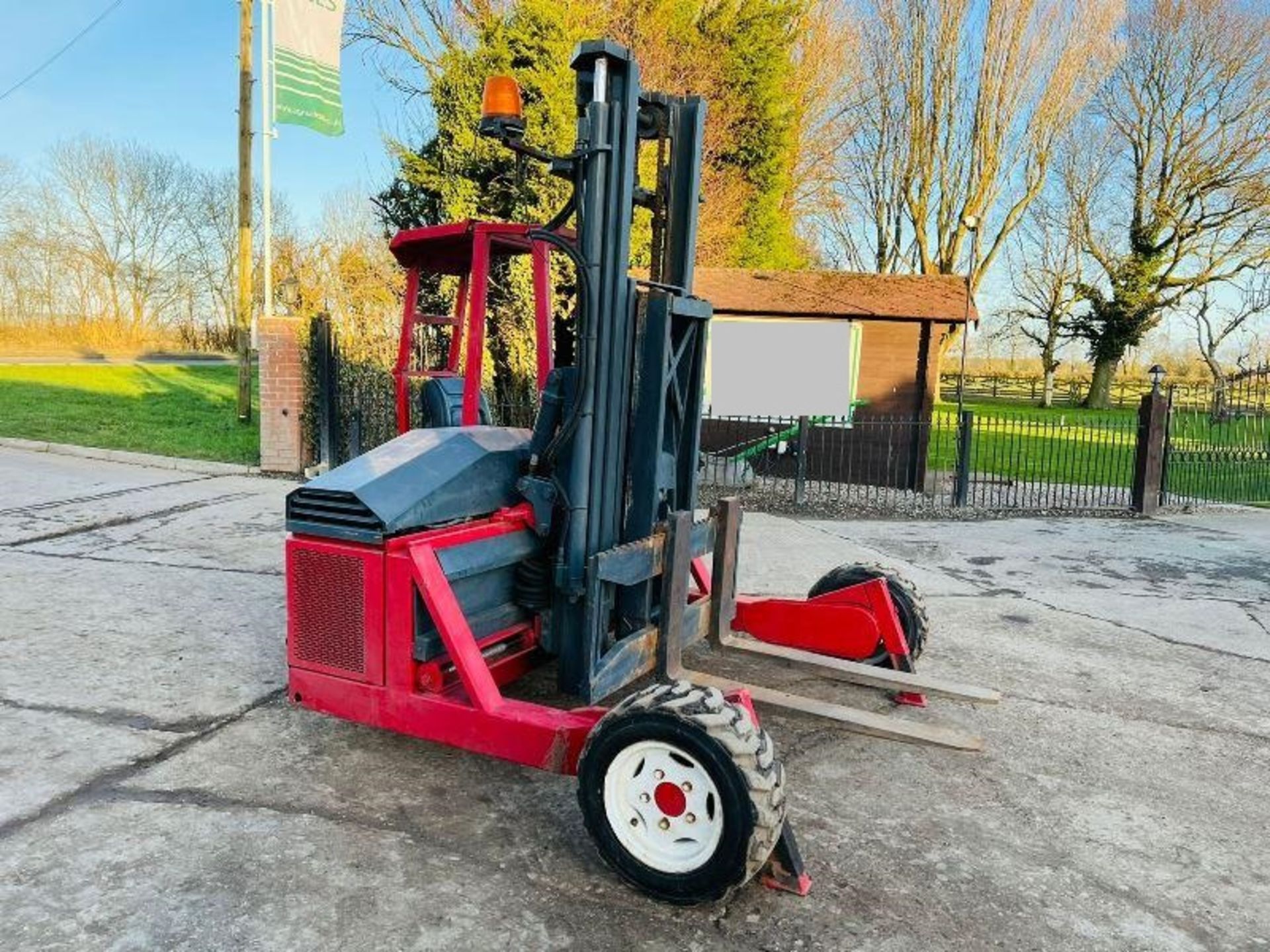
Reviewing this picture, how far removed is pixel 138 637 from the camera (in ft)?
17.1

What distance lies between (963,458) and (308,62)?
11435 millimetres

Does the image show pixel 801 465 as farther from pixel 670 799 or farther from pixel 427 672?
pixel 670 799

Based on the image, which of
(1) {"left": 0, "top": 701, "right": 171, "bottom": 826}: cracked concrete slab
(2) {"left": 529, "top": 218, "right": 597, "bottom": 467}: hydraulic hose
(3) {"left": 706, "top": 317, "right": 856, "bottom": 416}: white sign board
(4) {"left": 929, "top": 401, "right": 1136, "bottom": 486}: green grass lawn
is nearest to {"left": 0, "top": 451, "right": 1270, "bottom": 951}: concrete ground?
(1) {"left": 0, "top": 701, "right": 171, "bottom": 826}: cracked concrete slab

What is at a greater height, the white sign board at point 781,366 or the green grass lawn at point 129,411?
the white sign board at point 781,366

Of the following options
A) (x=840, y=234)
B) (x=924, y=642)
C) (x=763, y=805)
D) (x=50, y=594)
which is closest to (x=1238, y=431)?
(x=924, y=642)

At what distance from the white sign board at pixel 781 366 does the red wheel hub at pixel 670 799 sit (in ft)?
42.1

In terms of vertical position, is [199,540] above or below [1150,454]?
below

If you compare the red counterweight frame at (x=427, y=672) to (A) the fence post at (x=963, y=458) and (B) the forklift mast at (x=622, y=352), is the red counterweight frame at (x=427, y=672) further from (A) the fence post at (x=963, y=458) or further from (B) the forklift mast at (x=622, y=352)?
(A) the fence post at (x=963, y=458)

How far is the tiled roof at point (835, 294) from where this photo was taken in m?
15.4

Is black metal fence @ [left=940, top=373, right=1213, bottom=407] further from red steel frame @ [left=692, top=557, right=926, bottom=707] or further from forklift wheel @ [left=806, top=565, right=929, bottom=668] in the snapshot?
red steel frame @ [left=692, top=557, right=926, bottom=707]

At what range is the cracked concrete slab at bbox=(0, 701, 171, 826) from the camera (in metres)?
3.34

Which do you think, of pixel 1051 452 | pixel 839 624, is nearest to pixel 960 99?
pixel 1051 452

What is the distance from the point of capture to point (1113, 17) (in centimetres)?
2583

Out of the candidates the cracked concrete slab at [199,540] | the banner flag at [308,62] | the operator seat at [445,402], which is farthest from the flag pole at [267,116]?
the operator seat at [445,402]
